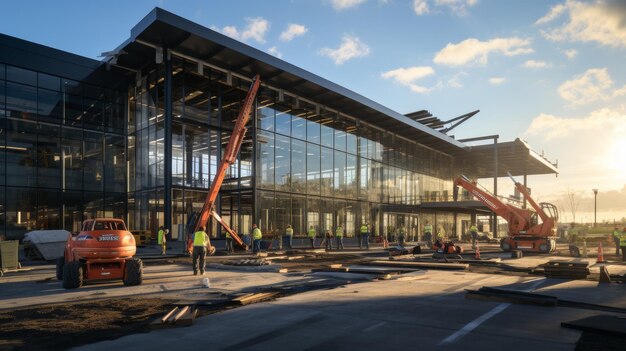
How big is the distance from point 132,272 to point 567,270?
1314 centimetres

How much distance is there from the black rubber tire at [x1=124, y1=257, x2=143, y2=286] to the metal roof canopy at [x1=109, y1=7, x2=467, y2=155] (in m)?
15.5

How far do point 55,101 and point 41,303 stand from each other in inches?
898

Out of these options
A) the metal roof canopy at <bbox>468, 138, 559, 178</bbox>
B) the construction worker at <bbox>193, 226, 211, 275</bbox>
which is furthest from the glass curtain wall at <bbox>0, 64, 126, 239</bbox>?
the metal roof canopy at <bbox>468, 138, 559, 178</bbox>

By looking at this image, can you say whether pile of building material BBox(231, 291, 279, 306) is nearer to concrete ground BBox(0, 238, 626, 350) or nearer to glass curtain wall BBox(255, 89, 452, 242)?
concrete ground BBox(0, 238, 626, 350)

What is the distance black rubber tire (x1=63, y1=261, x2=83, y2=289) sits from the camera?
12.2 m

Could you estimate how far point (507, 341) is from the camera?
6.72 metres

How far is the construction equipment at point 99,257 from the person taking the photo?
12316 mm

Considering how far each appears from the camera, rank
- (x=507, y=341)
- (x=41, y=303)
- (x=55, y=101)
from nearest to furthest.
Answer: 1. (x=507, y=341)
2. (x=41, y=303)
3. (x=55, y=101)

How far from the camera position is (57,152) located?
2894 cm

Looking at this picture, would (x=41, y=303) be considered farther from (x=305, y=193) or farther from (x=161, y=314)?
(x=305, y=193)

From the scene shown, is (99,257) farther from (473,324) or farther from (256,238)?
(256,238)

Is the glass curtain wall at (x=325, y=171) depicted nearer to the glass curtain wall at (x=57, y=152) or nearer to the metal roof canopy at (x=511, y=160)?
the glass curtain wall at (x=57, y=152)

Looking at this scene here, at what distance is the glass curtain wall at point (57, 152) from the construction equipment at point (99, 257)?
17019mm

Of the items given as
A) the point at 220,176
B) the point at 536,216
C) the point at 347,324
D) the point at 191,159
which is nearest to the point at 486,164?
the point at 536,216
